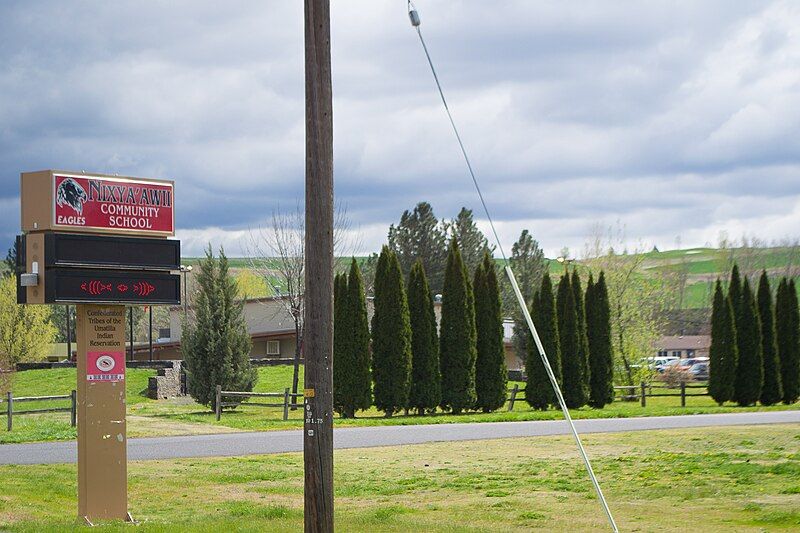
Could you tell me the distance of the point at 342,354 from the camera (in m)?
37.3

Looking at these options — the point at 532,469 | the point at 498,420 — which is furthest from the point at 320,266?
the point at 498,420

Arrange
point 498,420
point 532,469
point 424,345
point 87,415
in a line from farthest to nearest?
1. point 424,345
2. point 498,420
3. point 532,469
4. point 87,415

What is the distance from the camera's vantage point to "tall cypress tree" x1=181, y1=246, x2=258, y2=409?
4025 centimetres

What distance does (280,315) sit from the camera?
7231cm

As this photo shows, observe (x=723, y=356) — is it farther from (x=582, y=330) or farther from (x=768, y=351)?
(x=582, y=330)

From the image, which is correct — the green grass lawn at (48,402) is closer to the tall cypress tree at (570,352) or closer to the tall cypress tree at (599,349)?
the tall cypress tree at (570,352)

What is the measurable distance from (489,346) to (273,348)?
35709 mm

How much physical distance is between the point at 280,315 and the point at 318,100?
62.8 metres

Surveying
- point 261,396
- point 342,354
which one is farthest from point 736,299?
point 261,396

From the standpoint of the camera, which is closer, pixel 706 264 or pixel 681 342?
pixel 681 342

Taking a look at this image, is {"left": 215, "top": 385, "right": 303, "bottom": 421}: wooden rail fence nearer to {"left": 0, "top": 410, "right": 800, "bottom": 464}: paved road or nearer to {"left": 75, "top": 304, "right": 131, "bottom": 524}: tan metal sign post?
{"left": 0, "top": 410, "right": 800, "bottom": 464}: paved road

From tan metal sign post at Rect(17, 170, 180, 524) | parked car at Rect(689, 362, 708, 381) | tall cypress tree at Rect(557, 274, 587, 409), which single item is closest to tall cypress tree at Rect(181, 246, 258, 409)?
tall cypress tree at Rect(557, 274, 587, 409)

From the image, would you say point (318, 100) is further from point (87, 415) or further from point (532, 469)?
point (532, 469)

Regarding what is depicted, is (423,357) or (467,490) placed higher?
(423,357)
